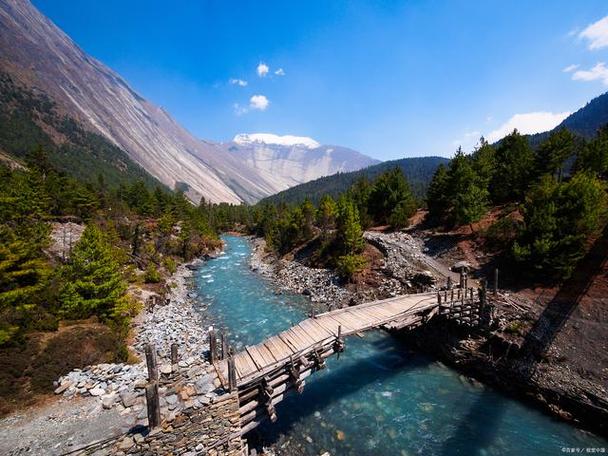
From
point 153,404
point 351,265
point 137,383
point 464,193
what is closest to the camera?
point 153,404

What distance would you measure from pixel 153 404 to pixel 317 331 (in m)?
9.08

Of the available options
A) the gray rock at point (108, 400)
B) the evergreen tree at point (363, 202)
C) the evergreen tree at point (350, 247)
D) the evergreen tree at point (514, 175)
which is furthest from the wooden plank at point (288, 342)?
the evergreen tree at point (514, 175)

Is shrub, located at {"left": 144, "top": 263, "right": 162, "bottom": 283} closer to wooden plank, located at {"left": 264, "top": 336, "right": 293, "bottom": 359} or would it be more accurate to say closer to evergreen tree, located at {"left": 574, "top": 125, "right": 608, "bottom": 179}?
wooden plank, located at {"left": 264, "top": 336, "right": 293, "bottom": 359}

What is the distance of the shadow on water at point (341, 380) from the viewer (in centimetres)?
1513

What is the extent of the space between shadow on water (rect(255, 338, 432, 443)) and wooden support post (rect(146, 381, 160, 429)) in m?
6.32

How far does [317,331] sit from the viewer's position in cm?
1658

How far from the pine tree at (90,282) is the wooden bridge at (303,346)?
9904mm

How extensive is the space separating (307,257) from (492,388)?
31.8m

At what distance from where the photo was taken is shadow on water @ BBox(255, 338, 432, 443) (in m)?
15.1

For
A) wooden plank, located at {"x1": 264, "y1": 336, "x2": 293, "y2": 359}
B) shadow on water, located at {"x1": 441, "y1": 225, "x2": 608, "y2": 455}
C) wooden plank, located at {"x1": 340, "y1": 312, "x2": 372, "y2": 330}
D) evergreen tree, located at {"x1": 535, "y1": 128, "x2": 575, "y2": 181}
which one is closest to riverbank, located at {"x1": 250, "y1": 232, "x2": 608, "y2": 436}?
shadow on water, located at {"x1": 441, "y1": 225, "x2": 608, "y2": 455}

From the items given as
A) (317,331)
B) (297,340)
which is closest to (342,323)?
(317,331)

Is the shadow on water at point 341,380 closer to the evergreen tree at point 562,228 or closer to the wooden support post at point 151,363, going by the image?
the wooden support post at point 151,363

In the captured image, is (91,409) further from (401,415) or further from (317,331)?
(401,415)

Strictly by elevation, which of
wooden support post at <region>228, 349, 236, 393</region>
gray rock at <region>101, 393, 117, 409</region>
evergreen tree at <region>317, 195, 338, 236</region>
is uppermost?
evergreen tree at <region>317, 195, 338, 236</region>
